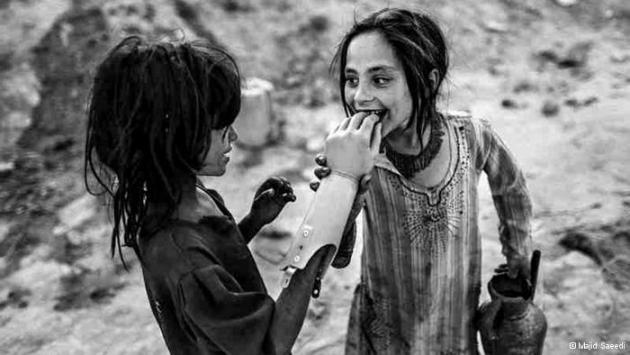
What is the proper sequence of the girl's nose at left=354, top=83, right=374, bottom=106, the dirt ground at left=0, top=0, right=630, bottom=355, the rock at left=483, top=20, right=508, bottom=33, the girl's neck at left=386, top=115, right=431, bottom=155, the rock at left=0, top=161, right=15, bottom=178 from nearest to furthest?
the girl's nose at left=354, top=83, right=374, bottom=106 → the girl's neck at left=386, top=115, right=431, bottom=155 → the dirt ground at left=0, top=0, right=630, bottom=355 → the rock at left=0, top=161, right=15, bottom=178 → the rock at left=483, top=20, right=508, bottom=33

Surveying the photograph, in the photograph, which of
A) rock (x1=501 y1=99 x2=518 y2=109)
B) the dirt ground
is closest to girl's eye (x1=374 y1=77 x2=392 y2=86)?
the dirt ground

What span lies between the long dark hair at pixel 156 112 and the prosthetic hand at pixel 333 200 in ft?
0.69

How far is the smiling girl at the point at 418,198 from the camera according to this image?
141 cm

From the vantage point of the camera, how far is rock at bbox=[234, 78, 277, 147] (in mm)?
4109

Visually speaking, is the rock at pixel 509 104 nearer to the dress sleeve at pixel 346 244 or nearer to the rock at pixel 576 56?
the rock at pixel 576 56

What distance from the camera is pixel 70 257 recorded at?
3.38 meters

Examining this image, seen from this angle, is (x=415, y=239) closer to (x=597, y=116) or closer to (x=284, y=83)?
(x=597, y=116)

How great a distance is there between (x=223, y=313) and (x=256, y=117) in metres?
3.13

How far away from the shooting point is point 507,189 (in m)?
1.68

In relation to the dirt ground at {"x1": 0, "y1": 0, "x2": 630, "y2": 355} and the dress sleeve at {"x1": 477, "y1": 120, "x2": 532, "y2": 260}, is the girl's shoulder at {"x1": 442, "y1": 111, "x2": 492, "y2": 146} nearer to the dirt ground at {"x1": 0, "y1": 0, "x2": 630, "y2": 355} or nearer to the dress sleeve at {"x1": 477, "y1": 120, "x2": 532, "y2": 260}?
the dress sleeve at {"x1": 477, "y1": 120, "x2": 532, "y2": 260}

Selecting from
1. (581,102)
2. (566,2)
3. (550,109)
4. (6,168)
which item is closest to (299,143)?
(550,109)

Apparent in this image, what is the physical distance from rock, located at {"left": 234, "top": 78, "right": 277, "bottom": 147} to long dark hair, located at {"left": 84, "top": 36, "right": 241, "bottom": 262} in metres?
2.92

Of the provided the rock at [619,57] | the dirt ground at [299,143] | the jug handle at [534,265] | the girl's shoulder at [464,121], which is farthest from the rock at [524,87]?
the girl's shoulder at [464,121]

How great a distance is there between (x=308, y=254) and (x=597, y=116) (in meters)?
3.58
